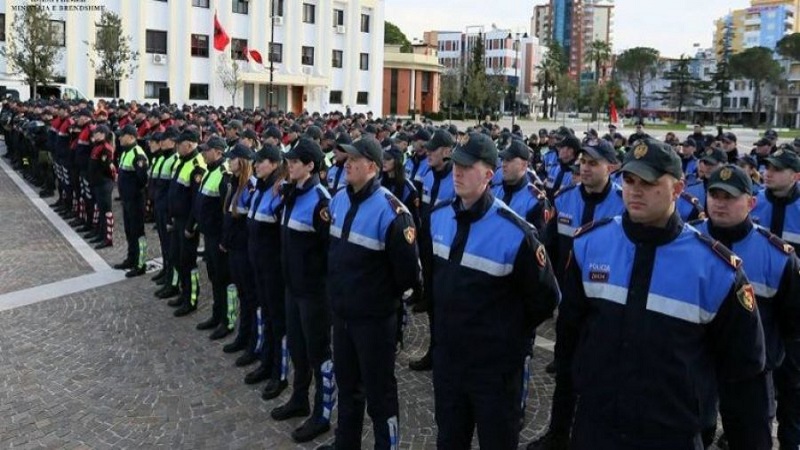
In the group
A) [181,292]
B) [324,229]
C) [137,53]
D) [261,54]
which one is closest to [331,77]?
[261,54]

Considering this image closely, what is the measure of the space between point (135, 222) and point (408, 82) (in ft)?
214

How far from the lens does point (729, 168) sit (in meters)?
4.64

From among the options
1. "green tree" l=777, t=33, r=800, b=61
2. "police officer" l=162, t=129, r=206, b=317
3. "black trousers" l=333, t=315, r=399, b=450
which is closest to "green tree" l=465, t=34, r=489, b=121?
"green tree" l=777, t=33, r=800, b=61

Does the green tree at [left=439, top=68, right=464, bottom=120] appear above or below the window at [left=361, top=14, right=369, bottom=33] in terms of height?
below

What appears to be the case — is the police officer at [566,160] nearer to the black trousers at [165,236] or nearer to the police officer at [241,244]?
the police officer at [241,244]

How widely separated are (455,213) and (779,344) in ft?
7.66

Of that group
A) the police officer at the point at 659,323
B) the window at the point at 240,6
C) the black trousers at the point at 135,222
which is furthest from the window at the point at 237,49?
the police officer at the point at 659,323

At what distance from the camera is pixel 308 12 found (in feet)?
184

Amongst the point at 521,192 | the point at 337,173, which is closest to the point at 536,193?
the point at 521,192

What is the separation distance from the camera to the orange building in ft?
240

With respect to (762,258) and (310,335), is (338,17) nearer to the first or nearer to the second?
(310,335)

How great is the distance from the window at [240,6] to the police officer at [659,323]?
51619 millimetres

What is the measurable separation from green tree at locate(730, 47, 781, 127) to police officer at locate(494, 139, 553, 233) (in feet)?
306

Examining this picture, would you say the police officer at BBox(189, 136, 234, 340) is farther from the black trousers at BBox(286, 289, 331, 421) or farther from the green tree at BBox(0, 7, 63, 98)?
the green tree at BBox(0, 7, 63, 98)
